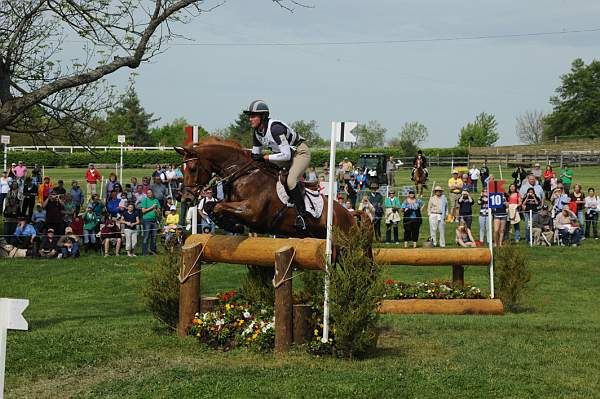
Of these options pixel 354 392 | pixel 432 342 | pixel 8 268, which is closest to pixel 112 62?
pixel 432 342

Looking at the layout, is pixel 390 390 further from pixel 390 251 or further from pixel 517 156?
pixel 517 156

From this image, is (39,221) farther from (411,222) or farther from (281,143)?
(281,143)

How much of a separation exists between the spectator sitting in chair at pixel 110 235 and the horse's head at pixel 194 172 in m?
14.3

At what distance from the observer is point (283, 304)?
1007 centimetres

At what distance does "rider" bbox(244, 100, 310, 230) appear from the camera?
35.1 ft

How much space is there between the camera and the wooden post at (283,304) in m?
10.0

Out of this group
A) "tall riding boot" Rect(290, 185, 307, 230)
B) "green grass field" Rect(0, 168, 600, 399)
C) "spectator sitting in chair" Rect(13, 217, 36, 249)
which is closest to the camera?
"green grass field" Rect(0, 168, 600, 399)

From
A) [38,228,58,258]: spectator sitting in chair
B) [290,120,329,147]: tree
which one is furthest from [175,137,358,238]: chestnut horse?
[290,120,329,147]: tree

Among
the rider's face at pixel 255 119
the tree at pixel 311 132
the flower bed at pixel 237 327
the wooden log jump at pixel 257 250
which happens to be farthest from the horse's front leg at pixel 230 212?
the tree at pixel 311 132

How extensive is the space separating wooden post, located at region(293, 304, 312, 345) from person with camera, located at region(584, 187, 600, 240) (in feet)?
68.4

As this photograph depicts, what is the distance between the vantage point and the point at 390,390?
8.45 metres

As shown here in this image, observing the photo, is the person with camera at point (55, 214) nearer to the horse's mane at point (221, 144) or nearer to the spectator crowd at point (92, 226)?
the spectator crowd at point (92, 226)

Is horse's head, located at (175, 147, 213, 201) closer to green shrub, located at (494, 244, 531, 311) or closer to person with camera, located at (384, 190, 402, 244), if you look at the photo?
green shrub, located at (494, 244, 531, 311)

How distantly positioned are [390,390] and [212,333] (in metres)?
2.98
